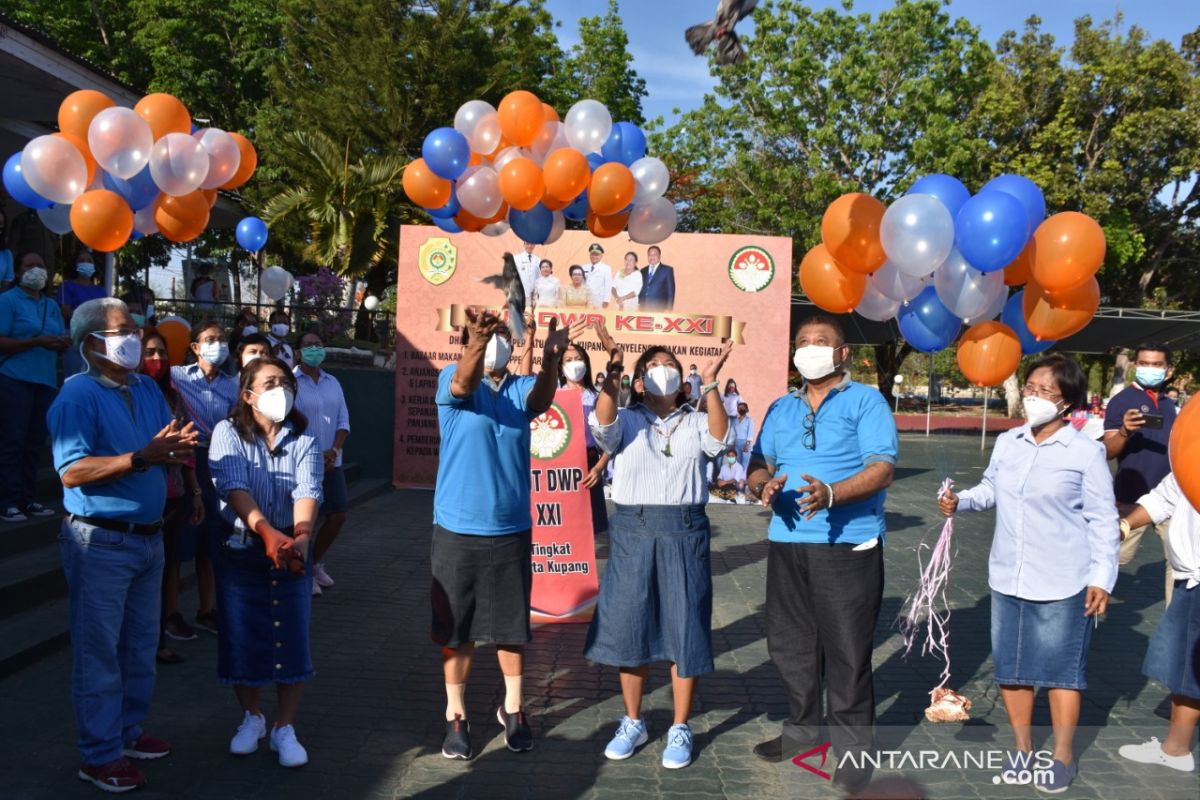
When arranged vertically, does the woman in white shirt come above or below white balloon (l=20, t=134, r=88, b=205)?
below

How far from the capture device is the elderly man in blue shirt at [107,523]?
370cm

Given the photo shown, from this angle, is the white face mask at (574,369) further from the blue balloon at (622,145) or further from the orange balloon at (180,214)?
the orange balloon at (180,214)

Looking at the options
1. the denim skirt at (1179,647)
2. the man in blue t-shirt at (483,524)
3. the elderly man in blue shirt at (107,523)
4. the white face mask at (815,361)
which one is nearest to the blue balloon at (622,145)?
the man in blue t-shirt at (483,524)

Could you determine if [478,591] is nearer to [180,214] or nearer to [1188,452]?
[1188,452]

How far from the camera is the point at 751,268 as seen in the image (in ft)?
45.1

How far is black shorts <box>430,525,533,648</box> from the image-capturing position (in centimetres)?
430

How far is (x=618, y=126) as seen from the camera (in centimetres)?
718

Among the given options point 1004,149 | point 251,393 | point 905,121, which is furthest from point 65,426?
point 1004,149

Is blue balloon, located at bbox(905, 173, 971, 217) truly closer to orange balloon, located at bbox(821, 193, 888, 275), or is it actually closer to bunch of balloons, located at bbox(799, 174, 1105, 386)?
bunch of balloons, located at bbox(799, 174, 1105, 386)

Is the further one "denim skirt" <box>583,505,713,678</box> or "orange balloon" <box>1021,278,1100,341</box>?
"orange balloon" <box>1021,278,1100,341</box>

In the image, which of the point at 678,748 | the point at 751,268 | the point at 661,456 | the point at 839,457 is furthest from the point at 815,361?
the point at 751,268

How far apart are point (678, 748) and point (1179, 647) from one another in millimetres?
2323

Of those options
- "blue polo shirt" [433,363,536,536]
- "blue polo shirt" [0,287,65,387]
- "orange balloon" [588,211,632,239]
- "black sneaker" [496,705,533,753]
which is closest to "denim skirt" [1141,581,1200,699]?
"black sneaker" [496,705,533,753]

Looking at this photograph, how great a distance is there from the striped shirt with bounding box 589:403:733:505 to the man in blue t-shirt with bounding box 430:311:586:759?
16.6 inches
